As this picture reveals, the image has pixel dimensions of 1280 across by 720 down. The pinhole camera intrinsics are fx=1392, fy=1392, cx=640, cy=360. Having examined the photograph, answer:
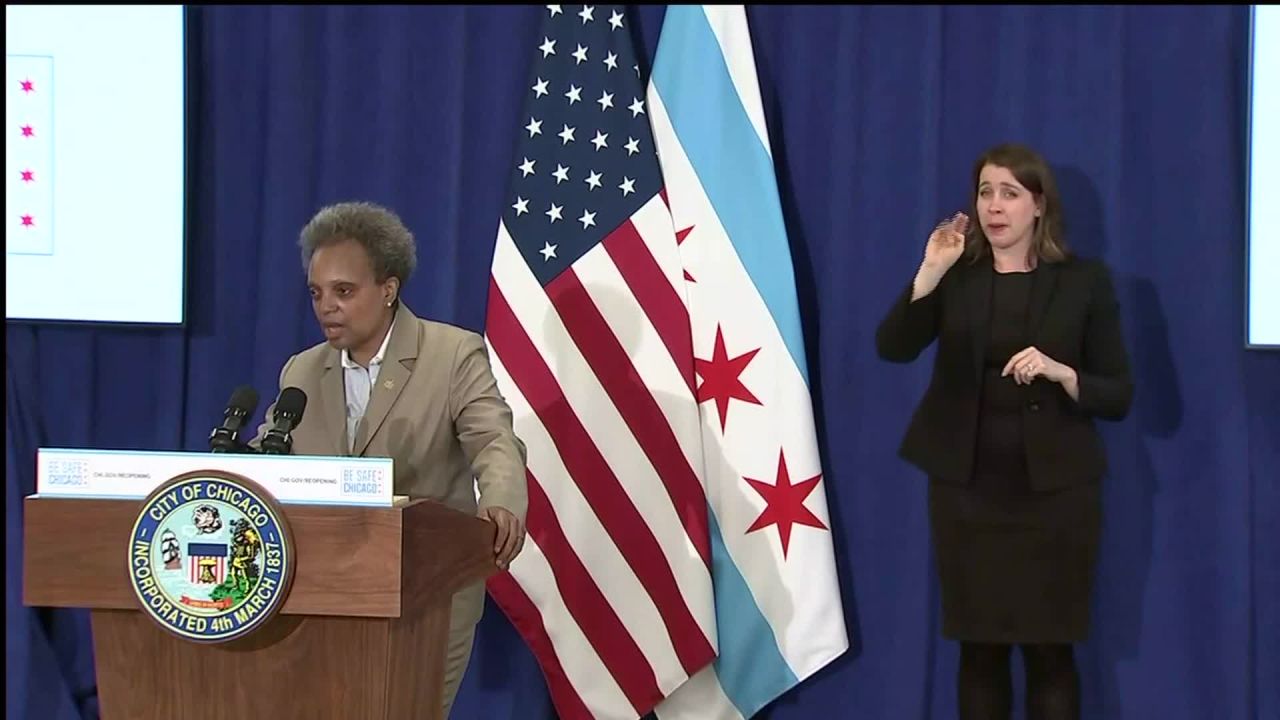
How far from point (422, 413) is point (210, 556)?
77 centimetres

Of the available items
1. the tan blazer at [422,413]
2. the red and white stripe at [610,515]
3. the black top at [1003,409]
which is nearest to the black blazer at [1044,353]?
the black top at [1003,409]

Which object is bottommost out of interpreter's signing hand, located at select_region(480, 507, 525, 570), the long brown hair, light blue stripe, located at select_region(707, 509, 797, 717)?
light blue stripe, located at select_region(707, 509, 797, 717)

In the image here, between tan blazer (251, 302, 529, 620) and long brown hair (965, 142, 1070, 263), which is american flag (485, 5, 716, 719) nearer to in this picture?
long brown hair (965, 142, 1070, 263)

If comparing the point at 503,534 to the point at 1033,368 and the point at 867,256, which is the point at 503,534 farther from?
the point at 867,256

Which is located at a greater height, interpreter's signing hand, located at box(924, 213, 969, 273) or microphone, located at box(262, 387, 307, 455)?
interpreter's signing hand, located at box(924, 213, 969, 273)

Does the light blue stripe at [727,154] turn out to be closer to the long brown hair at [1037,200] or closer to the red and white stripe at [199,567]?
the long brown hair at [1037,200]

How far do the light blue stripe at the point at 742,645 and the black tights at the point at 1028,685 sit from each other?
593 millimetres

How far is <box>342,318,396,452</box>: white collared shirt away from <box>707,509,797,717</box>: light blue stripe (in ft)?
4.37

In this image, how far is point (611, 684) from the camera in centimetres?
374

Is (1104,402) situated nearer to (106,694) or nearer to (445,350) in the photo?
(445,350)

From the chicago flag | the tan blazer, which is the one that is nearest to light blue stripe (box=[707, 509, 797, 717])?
the chicago flag

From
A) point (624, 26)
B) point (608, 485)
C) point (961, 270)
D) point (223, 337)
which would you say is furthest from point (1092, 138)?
point (223, 337)

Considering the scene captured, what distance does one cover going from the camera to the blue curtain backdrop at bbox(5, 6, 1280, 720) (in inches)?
148

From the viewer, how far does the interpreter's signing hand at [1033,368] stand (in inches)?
120
